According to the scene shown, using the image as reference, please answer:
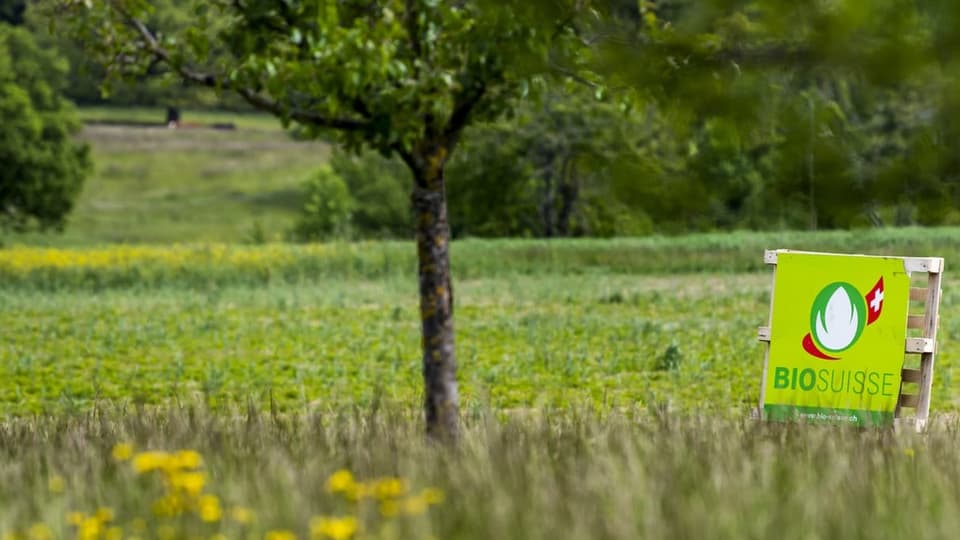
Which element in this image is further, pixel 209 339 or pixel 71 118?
pixel 71 118

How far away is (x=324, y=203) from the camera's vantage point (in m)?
84.1

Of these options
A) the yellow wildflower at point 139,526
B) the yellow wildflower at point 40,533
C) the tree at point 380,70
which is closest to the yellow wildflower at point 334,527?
the yellow wildflower at point 139,526

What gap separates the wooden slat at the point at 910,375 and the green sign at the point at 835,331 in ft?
0.91

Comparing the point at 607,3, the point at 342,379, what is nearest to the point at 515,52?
the point at 607,3

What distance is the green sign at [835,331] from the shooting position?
8797 mm

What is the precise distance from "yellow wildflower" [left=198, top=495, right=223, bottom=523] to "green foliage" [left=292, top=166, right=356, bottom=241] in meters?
76.5

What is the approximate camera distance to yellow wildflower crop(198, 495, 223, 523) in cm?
341

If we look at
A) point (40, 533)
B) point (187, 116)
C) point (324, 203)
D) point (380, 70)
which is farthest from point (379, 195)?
point (40, 533)

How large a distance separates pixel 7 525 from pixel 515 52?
3.92 metres

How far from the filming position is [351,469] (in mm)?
4637

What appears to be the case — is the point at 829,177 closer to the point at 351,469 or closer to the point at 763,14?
the point at 763,14

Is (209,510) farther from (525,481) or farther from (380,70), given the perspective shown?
(380,70)

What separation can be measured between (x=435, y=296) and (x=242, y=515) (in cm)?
494

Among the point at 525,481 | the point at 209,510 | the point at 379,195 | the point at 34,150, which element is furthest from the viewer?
the point at 379,195
